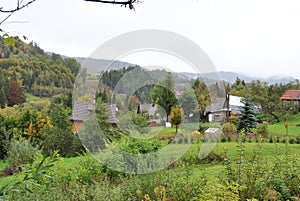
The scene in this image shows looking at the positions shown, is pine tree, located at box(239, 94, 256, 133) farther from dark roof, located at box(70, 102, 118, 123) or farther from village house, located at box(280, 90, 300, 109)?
dark roof, located at box(70, 102, 118, 123)

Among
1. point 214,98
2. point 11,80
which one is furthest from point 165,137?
point 11,80

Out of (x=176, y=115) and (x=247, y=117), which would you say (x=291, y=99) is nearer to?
(x=247, y=117)

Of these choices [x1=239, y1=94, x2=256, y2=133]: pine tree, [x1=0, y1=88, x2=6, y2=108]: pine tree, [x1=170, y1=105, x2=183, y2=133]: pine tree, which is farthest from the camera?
[x1=0, y1=88, x2=6, y2=108]: pine tree

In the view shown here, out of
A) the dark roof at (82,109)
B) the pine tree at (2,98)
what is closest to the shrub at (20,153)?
the dark roof at (82,109)

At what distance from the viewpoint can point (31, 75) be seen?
99.6 ft

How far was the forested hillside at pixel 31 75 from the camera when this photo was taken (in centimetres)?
2656

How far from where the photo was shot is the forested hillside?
26562 millimetres

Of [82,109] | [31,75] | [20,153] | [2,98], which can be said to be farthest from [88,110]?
[31,75]

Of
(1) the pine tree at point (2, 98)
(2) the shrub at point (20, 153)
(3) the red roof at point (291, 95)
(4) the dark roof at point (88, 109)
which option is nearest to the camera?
(4) the dark roof at point (88, 109)

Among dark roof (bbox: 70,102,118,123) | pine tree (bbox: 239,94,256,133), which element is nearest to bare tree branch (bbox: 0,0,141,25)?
dark roof (bbox: 70,102,118,123)

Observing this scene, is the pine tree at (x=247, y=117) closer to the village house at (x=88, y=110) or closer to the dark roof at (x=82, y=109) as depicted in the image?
the dark roof at (x=82, y=109)

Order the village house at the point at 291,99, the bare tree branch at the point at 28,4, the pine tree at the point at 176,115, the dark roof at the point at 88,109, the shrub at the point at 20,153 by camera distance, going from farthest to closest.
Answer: the village house at the point at 291,99 → the shrub at the point at 20,153 → the pine tree at the point at 176,115 → the dark roof at the point at 88,109 → the bare tree branch at the point at 28,4

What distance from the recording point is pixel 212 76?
516 centimetres

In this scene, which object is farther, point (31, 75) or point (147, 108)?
point (31, 75)
